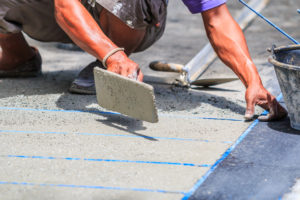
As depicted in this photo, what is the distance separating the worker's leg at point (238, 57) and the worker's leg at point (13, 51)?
1.22 meters

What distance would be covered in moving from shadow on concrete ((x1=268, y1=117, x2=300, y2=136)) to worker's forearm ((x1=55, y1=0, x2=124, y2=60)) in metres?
0.84

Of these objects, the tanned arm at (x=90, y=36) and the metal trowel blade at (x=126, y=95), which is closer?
the metal trowel blade at (x=126, y=95)

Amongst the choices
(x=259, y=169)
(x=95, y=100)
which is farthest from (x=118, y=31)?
(x=259, y=169)

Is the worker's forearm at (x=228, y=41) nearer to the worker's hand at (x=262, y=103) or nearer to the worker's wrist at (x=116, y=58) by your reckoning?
the worker's hand at (x=262, y=103)

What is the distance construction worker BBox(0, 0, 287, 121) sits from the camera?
2.37 meters

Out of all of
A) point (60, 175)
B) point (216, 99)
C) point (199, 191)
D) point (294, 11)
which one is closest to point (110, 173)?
point (60, 175)

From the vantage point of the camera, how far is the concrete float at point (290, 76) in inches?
86.3

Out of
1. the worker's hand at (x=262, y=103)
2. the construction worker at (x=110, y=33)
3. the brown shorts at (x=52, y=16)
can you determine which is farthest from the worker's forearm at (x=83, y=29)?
the worker's hand at (x=262, y=103)

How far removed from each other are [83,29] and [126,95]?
38cm

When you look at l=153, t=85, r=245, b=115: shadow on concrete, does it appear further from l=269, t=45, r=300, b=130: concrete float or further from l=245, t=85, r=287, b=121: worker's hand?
l=269, t=45, r=300, b=130: concrete float

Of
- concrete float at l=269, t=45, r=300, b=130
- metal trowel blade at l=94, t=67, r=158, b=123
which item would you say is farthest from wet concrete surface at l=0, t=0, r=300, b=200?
concrete float at l=269, t=45, r=300, b=130

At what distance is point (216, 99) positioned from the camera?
2918 mm

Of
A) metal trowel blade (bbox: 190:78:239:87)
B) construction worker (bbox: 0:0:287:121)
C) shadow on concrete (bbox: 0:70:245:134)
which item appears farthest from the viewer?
metal trowel blade (bbox: 190:78:239:87)

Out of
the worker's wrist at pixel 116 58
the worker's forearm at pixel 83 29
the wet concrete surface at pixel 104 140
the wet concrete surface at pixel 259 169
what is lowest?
the wet concrete surface at pixel 104 140
